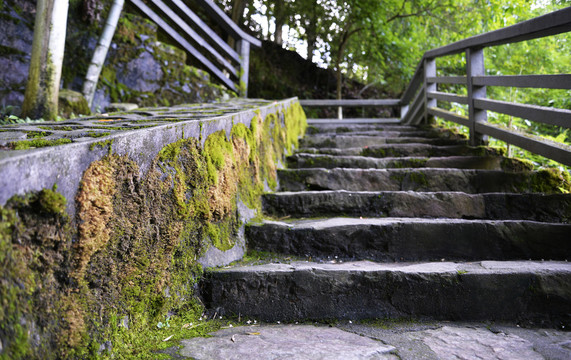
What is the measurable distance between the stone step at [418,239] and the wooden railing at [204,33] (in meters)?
3.20

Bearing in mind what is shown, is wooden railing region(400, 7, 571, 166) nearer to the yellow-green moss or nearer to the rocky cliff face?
the yellow-green moss

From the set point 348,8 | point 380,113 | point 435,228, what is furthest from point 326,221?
point 380,113

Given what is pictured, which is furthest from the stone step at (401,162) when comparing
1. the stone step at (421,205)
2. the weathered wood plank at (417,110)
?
the weathered wood plank at (417,110)

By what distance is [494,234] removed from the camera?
212cm

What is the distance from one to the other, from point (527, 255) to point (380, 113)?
367 inches

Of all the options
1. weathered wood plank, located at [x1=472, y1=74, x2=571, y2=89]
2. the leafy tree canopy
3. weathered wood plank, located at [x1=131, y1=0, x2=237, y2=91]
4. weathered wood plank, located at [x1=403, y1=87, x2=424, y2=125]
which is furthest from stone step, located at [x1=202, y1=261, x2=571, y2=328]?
the leafy tree canopy

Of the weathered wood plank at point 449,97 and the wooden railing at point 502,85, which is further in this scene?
the weathered wood plank at point 449,97

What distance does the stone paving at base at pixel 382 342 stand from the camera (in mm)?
1377

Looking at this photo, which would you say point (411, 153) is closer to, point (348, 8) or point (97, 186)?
point (97, 186)

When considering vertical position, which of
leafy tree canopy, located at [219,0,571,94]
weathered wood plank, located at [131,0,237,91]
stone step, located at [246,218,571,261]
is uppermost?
leafy tree canopy, located at [219,0,571,94]

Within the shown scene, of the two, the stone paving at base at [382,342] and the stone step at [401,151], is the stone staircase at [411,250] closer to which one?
the stone paving at base at [382,342]

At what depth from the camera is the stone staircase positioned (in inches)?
68.1

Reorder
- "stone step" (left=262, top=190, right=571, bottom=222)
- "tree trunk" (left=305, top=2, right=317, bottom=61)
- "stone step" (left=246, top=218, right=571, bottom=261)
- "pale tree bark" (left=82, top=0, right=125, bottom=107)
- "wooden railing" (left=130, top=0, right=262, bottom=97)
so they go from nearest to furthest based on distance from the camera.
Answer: "stone step" (left=246, top=218, right=571, bottom=261)
"stone step" (left=262, top=190, right=571, bottom=222)
"pale tree bark" (left=82, top=0, right=125, bottom=107)
"wooden railing" (left=130, top=0, right=262, bottom=97)
"tree trunk" (left=305, top=2, right=317, bottom=61)

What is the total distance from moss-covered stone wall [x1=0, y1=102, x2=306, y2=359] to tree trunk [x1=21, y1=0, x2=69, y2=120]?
67.7 inches
